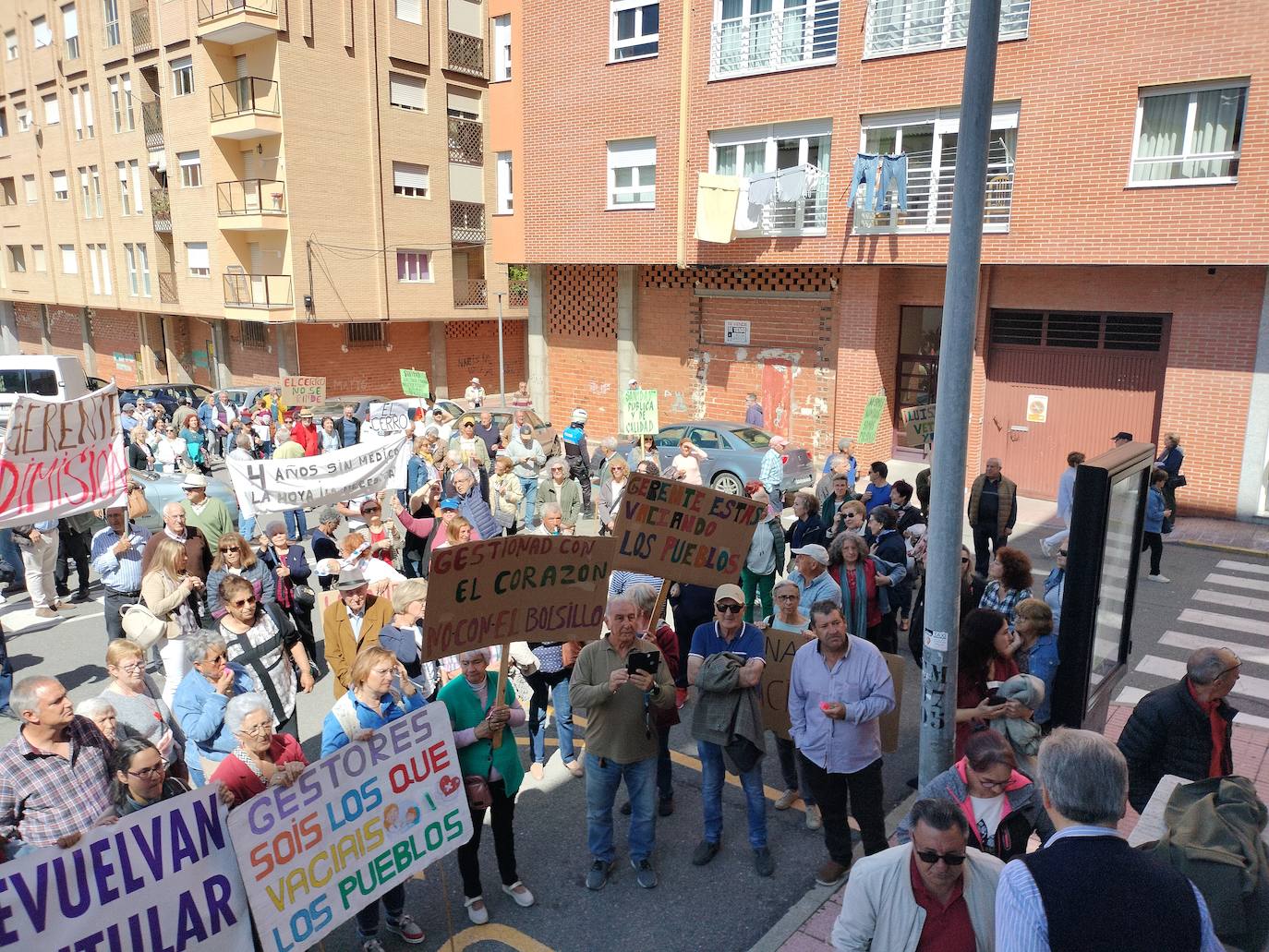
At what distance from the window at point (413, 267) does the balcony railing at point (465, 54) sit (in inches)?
273

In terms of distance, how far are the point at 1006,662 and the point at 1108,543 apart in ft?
4.34

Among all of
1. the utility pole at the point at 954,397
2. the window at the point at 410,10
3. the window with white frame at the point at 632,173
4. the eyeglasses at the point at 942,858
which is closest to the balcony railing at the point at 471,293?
the window at the point at 410,10

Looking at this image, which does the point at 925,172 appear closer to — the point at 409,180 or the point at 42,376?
the point at 409,180

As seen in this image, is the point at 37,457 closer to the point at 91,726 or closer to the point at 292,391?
the point at 91,726

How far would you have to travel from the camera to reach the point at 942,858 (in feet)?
10.8

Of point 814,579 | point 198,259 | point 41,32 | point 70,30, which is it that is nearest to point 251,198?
point 198,259

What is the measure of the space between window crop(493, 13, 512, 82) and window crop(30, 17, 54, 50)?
952 inches

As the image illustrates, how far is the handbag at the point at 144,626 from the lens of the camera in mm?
7031

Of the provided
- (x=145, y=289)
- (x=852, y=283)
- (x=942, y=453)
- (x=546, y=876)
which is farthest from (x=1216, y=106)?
(x=145, y=289)

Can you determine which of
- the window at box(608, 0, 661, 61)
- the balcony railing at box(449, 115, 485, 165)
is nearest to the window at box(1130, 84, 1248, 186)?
the window at box(608, 0, 661, 61)

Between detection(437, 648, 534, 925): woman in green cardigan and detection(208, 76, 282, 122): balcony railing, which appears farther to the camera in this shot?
detection(208, 76, 282, 122): balcony railing

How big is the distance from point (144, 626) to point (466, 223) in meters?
30.7

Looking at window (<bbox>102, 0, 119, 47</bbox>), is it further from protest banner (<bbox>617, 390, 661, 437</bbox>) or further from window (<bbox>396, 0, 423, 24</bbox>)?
protest banner (<bbox>617, 390, 661, 437</bbox>)

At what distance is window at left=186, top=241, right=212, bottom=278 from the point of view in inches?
1305
